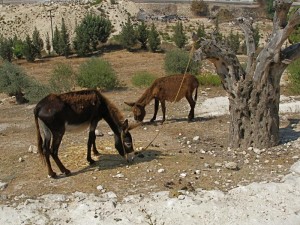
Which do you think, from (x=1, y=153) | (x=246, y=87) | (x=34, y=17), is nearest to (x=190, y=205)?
(x=246, y=87)

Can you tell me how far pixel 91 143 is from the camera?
9508mm

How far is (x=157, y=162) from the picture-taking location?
955 cm

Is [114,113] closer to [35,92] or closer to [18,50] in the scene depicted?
[35,92]

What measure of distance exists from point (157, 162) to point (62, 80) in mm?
12362

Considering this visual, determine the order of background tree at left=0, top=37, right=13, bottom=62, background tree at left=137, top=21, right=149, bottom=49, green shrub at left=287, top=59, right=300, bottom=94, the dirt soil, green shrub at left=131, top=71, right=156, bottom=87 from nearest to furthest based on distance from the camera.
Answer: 1. the dirt soil
2. green shrub at left=287, top=59, right=300, bottom=94
3. green shrub at left=131, top=71, right=156, bottom=87
4. background tree at left=0, top=37, right=13, bottom=62
5. background tree at left=137, top=21, right=149, bottom=49

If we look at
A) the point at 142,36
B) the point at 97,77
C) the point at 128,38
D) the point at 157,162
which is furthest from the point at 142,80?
the point at 142,36

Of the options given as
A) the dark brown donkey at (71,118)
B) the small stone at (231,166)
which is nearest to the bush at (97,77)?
the dark brown donkey at (71,118)

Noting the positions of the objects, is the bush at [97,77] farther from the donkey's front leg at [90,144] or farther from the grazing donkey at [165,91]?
the donkey's front leg at [90,144]

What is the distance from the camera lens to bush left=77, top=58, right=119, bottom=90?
2128cm

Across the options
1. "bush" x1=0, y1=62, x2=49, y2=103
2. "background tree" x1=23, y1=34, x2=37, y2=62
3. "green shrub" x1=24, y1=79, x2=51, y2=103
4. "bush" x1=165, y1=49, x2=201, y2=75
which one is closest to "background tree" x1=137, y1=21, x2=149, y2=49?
"background tree" x1=23, y1=34, x2=37, y2=62

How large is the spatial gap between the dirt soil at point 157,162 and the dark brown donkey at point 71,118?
43 centimetres

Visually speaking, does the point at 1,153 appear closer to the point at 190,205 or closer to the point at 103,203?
the point at 103,203

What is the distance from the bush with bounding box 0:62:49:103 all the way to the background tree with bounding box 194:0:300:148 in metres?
10.6

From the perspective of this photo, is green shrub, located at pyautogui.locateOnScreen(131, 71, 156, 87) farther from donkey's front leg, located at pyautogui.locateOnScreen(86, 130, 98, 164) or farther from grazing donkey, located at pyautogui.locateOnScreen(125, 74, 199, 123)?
donkey's front leg, located at pyautogui.locateOnScreen(86, 130, 98, 164)
